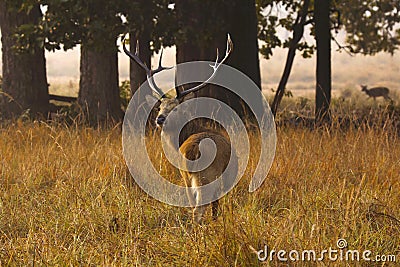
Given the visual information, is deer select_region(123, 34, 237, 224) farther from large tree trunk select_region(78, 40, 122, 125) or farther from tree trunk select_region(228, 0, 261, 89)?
large tree trunk select_region(78, 40, 122, 125)

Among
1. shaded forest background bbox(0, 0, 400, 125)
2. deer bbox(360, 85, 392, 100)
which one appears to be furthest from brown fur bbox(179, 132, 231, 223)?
deer bbox(360, 85, 392, 100)

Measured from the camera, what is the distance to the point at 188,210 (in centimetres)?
536

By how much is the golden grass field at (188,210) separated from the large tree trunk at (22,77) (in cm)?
448

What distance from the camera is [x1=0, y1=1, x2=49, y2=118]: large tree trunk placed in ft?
40.8

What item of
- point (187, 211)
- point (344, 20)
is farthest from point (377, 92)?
point (187, 211)

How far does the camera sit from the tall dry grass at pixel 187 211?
3945 mm

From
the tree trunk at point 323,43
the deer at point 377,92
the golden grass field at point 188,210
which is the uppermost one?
the tree trunk at point 323,43

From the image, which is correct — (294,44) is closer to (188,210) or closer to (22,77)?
(22,77)

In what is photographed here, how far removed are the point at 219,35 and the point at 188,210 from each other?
5.90m

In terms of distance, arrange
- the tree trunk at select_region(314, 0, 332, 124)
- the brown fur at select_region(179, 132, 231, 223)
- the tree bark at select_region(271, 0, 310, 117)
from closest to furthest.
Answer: the brown fur at select_region(179, 132, 231, 223), the tree trunk at select_region(314, 0, 332, 124), the tree bark at select_region(271, 0, 310, 117)

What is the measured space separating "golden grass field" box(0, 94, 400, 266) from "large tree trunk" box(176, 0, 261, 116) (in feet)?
9.48

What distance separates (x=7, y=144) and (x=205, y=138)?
12.6 ft

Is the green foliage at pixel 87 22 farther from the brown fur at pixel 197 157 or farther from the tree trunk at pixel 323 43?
the brown fur at pixel 197 157

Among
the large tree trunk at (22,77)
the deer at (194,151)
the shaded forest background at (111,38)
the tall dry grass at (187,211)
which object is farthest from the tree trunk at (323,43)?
the deer at (194,151)
